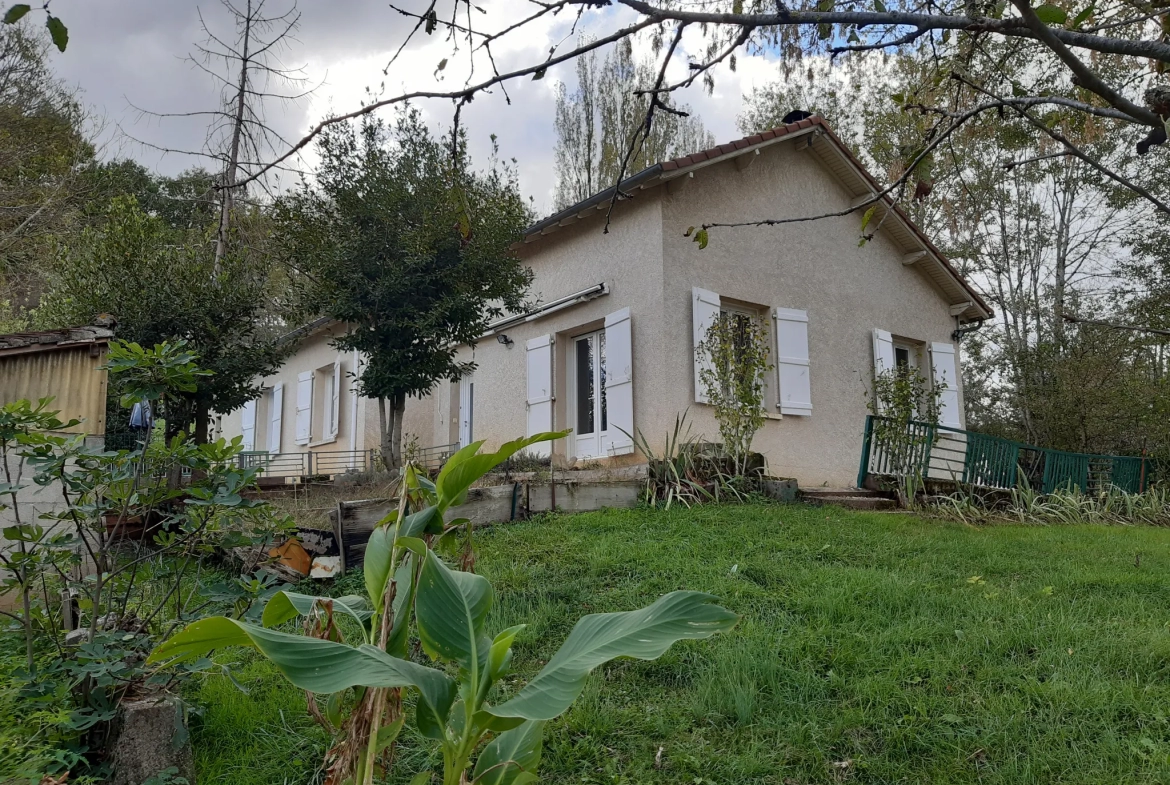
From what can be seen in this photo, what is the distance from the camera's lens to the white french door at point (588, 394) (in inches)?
405

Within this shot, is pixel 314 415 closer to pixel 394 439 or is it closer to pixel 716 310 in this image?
pixel 394 439

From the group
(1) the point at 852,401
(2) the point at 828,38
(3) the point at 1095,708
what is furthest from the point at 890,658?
(1) the point at 852,401

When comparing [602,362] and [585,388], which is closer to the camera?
[602,362]

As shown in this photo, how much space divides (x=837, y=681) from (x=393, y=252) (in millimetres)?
8315

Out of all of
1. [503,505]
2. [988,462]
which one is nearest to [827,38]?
[503,505]

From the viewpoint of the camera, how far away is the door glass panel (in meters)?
10.6

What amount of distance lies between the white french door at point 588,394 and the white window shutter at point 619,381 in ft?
1.42

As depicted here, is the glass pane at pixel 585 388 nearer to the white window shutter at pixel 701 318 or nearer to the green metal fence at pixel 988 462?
the white window shutter at pixel 701 318

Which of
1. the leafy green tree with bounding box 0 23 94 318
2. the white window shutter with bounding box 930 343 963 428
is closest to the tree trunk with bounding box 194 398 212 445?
the leafy green tree with bounding box 0 23 94 318

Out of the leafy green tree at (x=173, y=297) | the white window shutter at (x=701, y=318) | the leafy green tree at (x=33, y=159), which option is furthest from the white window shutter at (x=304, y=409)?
the white window shutter at (x=701, y=318)

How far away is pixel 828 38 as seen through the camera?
2492 mm

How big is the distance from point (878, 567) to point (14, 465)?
19.8 ft

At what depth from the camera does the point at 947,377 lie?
41.1ft

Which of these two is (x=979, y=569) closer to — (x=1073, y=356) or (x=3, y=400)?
(x=3, y=400)
